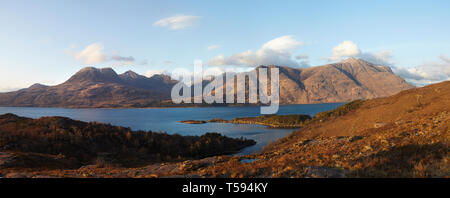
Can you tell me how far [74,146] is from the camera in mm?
33000

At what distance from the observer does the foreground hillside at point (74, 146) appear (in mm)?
22797

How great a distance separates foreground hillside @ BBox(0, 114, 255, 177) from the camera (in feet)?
74.8

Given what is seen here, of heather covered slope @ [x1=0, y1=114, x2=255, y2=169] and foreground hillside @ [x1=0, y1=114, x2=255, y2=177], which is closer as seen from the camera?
foreground hillside @ [x1=0, y1=114, x2=255, y2=177]

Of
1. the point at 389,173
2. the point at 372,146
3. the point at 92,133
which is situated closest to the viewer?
the point at 389,173

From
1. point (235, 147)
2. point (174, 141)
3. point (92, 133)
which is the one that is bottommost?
point (235, 147)

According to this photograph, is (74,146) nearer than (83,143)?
Yes

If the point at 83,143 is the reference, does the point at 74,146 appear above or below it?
below

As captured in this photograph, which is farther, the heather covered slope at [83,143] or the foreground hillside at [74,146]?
the heather covered slope at [83,143]

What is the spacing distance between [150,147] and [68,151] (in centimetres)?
1570

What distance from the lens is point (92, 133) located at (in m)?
39.6

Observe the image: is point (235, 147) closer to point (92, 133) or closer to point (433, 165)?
point (92, 133)
